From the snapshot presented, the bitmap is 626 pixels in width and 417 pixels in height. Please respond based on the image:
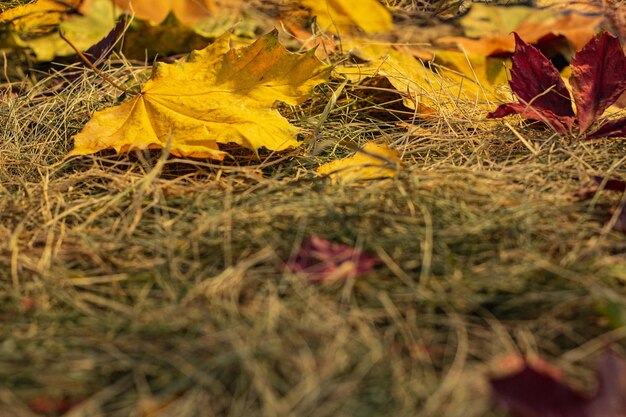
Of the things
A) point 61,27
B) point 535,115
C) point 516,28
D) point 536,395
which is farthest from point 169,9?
point 536,395

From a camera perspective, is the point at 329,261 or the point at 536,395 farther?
the point at 329,261

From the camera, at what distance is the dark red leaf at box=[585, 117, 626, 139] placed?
1.39m

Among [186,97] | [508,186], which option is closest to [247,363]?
[508,186]

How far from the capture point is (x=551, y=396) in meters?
0.74

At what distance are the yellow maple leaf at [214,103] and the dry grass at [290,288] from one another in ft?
0.17

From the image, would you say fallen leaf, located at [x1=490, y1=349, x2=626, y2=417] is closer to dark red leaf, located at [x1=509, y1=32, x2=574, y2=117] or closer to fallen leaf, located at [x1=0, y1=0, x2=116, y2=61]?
dark red leaf, located at [x1=509, y1=32, x2=574, y2=117]

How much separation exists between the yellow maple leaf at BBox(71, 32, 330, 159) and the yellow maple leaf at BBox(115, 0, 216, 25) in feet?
1.88

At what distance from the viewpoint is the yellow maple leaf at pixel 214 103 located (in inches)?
52.4

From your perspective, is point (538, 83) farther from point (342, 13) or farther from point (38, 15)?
point (38, 15)

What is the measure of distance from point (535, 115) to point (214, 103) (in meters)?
0.59

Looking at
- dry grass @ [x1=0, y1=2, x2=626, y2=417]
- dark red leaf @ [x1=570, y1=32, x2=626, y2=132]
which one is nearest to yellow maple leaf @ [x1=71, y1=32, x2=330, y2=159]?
dry grass @ [x1=0, y1=2, x2=626, y2=417]

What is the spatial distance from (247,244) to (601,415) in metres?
0.49

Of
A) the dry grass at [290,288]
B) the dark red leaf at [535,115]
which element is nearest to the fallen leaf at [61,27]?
the dry grass at [290,288]

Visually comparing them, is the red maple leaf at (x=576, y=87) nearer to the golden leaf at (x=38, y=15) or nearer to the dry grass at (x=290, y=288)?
the dry grass at (x=290, y=288)
